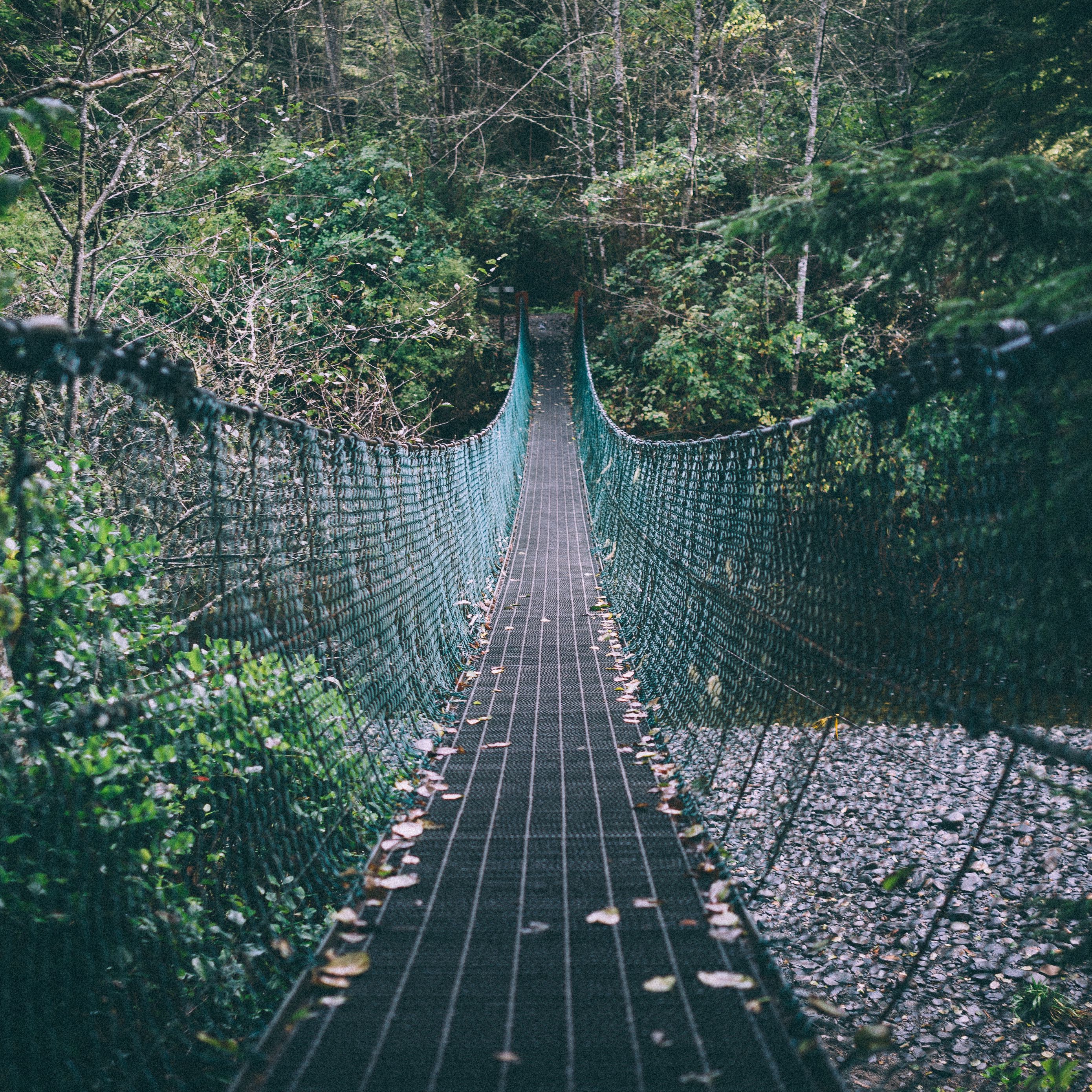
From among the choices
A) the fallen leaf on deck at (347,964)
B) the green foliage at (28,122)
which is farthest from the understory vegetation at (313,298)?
the fallen leaf on deck at (347,964)

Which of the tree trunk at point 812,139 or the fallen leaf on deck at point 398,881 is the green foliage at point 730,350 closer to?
the tree trunk at point 812,139

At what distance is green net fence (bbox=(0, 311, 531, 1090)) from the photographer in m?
1.57

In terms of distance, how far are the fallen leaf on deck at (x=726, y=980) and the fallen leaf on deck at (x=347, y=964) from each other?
770mm

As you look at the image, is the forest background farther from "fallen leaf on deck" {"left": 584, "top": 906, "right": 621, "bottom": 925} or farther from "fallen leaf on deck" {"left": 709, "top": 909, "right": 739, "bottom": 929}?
"fallen leaf on deck" {"left": 584, "top": 906, "right": 621, "bottom": 925}

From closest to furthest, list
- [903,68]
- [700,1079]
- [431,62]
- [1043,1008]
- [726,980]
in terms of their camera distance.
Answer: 1. [700,1079]
2. [726,980]
3. [1043,1008]
4. [903,68]
5. [431,62]

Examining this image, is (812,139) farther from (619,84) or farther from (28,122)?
(28,122)

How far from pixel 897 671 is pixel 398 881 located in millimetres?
1459

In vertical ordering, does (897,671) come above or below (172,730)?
above

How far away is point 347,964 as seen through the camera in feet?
6.00

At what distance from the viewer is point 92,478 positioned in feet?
9.18

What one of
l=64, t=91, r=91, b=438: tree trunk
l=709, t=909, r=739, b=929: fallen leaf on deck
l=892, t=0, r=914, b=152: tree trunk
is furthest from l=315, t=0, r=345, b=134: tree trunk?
l=709, t=909, r=739, b=929: fallen leaf on deck

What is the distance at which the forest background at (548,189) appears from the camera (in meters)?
2.69

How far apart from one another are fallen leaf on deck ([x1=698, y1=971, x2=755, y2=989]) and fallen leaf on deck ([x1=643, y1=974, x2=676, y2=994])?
0.21ft

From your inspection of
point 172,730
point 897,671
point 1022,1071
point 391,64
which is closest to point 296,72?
point 391,64
